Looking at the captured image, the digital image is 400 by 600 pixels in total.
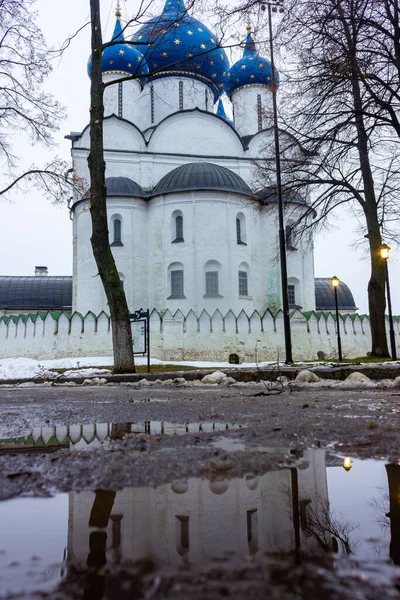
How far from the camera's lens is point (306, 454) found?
1536 mm

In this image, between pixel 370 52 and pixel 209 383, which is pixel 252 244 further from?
pixel 209 383

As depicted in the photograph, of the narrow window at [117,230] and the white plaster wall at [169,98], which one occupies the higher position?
the white plaster wall at [169,98]

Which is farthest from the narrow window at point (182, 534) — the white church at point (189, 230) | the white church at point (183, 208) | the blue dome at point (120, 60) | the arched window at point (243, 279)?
the blue dome at point (120, 60)

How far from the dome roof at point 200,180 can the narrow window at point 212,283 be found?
178 inches

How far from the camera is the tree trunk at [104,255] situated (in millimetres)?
9719

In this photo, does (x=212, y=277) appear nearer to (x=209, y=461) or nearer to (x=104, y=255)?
(x=104, y=255)

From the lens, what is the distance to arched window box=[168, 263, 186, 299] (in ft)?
86.9

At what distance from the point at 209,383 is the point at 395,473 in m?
6.08

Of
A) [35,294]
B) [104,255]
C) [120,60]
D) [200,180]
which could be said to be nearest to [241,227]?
[200,180]

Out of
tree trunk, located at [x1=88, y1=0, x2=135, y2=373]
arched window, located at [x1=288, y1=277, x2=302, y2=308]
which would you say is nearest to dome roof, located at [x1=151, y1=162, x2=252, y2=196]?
arched window, located at [x1=288, y1=277, x2=302, y2=308]

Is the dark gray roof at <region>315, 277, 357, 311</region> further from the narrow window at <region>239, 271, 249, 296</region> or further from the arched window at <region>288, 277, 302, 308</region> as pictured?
the narrow window at <region>239, 271, 249, 296</region>

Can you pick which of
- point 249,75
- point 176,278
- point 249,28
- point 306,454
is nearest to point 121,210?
point 176,278

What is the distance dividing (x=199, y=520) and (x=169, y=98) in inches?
1369

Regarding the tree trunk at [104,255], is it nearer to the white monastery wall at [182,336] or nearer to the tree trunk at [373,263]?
the tree trunk at [373,263]
